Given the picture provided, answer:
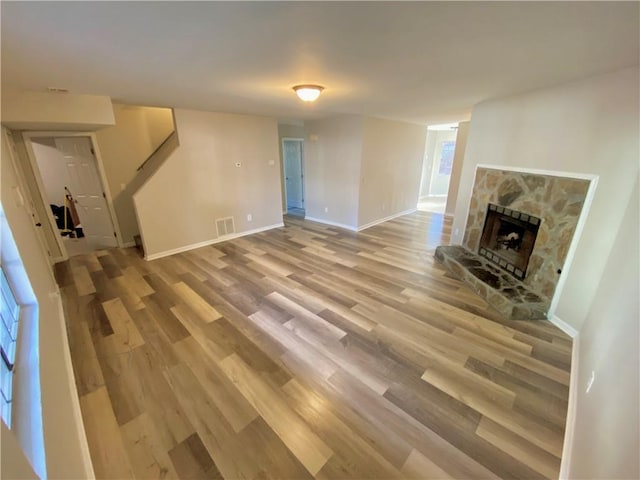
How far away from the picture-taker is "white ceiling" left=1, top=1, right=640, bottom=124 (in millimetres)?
1305

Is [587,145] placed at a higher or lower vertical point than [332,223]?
higher

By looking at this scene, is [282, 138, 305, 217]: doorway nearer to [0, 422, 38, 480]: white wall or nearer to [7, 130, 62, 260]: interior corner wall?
[7, 130, 62, 260]: interior corner wall

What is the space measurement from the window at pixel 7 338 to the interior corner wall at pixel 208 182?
2.96 m

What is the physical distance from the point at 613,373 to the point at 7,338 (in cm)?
308

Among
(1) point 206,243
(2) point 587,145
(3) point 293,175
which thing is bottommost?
(1) point 206,243

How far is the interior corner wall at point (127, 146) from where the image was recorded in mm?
4523

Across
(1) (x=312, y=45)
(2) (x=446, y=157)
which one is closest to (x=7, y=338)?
(1) (x=312, y=45)

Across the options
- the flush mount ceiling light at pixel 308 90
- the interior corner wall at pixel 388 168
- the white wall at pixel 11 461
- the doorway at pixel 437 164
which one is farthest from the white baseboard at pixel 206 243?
the doorway at pixel 437 164

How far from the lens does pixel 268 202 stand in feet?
19.5

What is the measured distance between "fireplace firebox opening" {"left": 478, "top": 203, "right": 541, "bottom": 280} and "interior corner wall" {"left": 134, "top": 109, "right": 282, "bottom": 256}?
4347 mm

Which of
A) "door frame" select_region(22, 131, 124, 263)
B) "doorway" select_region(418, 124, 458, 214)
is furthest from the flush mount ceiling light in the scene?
"doorway" select_region(418, 124, 458, 214)

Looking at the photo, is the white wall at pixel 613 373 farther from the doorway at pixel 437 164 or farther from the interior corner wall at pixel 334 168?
the doorway at pixel 437 164

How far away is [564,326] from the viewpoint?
2.69 meters

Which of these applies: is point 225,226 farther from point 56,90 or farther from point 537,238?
point 537,238
